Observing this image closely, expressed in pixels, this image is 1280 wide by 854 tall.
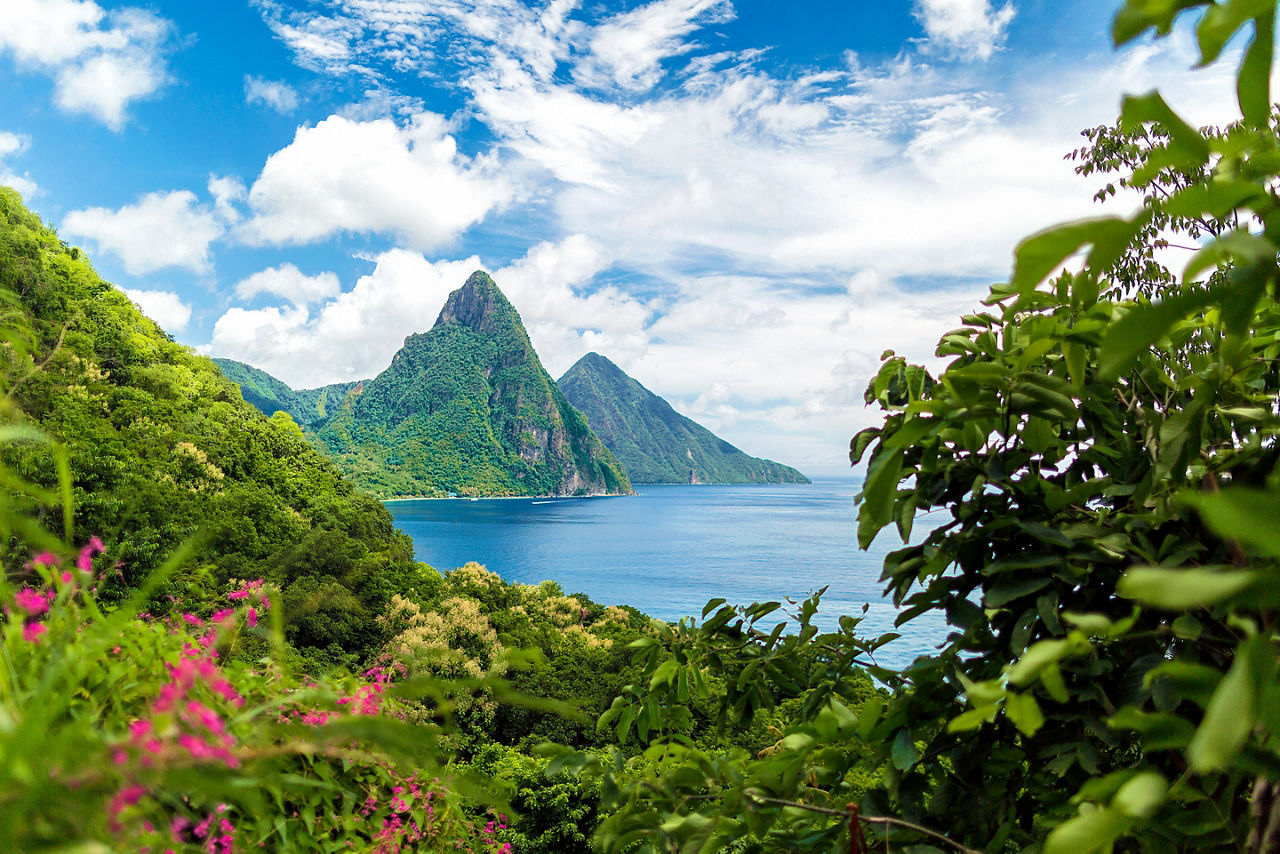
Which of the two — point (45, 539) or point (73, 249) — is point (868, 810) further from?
point (73, 249)

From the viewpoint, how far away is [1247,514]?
319 mm

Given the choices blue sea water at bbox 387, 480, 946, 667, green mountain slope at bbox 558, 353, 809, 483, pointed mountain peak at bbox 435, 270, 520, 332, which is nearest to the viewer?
blue sea water at bbox 387, 480, 946, 667

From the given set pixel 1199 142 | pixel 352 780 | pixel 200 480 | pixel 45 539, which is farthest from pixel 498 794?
pixel 200 480

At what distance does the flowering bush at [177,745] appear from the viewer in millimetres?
392

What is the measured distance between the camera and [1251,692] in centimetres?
31

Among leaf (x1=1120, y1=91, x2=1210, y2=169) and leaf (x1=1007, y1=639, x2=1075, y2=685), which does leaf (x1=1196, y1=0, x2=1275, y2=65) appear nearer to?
leaf (x1=1120, y1=91, x2=1210, y2=169)

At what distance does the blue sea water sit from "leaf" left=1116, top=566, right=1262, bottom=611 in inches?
621

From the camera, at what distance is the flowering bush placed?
39cm

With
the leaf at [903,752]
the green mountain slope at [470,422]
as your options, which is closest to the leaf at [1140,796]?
the leaf at [903,752]

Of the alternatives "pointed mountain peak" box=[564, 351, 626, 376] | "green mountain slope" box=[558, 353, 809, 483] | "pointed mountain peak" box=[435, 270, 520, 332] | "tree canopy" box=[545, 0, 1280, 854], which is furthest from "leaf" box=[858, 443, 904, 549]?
"pointed mountain peak" box=[564, 351, 626, 376]

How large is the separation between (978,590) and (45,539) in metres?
1.39

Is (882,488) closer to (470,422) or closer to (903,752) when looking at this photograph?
(903,752)

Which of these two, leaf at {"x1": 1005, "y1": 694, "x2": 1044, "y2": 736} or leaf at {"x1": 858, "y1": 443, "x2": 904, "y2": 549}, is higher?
leaf at {"x1": 858, "y1": 443, "x2": 904, "y2": 549}

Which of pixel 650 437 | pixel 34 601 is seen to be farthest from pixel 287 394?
pixel 34 601
